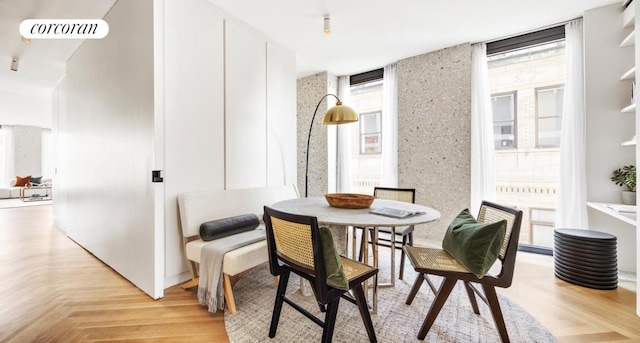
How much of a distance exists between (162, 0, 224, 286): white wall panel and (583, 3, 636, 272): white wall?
3916mm

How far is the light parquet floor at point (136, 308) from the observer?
1.68 meters

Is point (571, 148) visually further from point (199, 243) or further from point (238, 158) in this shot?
point (199, 243)

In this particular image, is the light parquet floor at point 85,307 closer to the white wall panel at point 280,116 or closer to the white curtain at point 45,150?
the white wall panel at point 280,116

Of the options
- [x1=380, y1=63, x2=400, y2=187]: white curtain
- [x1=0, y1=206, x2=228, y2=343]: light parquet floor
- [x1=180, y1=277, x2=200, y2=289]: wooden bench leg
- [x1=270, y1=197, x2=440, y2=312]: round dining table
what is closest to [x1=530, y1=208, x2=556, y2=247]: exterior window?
[x1=380, y1=63, x2=400, y2=187]: white curtain

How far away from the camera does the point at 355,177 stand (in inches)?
198

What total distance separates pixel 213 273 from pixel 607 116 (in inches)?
160

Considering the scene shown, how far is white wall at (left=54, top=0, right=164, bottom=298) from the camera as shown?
7.06ft

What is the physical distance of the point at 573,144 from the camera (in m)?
2.83

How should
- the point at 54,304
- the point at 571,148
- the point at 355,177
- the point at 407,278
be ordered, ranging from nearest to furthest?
the point at 54,304 < the point at 407,278 < the point at 571,148 < the point at 355,177

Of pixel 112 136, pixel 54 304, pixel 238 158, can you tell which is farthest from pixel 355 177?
pixel 54 304

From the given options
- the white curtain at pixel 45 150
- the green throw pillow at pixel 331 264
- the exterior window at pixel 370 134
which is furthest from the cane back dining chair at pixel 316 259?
the white curtain at pixel 45 150

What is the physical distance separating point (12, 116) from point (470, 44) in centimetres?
1179

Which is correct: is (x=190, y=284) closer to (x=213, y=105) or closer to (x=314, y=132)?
(x=213, y=105)

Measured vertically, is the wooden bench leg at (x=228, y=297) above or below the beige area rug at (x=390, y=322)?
above
